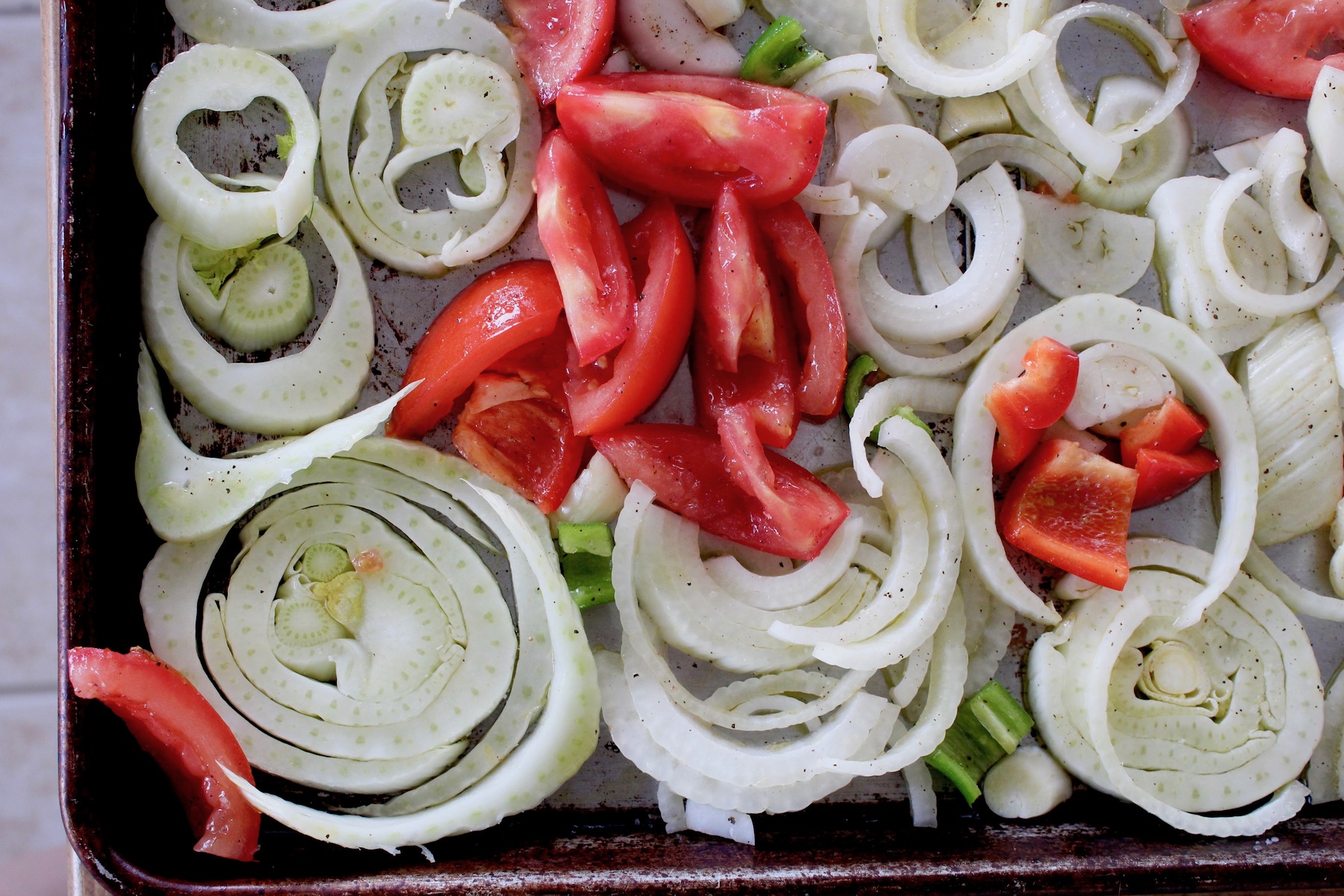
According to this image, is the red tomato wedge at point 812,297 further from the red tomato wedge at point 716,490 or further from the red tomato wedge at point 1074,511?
the red tomato wedge at point 1074,511

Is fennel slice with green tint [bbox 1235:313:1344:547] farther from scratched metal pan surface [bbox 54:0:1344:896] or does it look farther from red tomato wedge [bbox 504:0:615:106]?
red tomato wedge [bbox 504:0:615:106]

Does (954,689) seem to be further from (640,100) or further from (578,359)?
(640,100)

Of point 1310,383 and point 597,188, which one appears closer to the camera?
point 597,188

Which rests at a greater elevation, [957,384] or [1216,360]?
[1216,360]

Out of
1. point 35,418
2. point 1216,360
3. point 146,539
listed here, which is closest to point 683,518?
point 146,539

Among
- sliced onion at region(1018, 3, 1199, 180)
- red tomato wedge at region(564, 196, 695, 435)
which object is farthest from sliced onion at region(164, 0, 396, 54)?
sliced onion at region(1018, 3, 1199, 180)

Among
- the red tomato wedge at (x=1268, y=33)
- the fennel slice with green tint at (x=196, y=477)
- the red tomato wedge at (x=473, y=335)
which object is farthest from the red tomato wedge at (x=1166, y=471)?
the fennel slice with green tint at (x=196, y=477)
